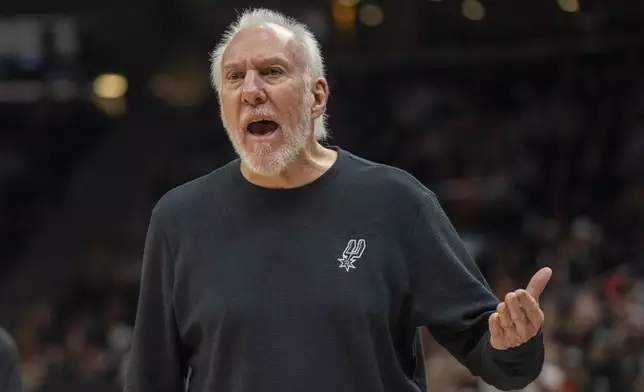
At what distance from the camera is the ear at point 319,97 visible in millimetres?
2674

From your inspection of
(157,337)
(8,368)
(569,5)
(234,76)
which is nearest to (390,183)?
(234,76)

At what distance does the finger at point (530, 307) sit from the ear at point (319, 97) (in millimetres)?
649

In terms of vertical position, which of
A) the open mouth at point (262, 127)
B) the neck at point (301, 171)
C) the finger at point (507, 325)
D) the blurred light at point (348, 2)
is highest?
the open mouth at point (262, 127)

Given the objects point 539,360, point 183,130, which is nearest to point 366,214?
point 539,360

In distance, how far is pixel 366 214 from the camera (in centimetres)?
258

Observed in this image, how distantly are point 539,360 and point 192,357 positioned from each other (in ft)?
2.38

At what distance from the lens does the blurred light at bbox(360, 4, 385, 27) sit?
7375 mm

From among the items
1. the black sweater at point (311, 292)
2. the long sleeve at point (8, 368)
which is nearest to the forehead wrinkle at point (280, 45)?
the black sweater at point (311, 292)

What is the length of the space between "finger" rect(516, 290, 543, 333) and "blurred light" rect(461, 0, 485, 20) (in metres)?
4.89

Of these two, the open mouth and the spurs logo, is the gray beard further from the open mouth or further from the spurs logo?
the spurs logo

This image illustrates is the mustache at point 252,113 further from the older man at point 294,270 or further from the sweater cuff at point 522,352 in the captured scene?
the sweater cuff at point 522,352

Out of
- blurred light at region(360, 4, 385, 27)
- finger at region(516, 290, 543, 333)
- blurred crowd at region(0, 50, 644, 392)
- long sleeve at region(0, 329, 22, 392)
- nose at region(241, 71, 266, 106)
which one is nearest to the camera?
finger at region(516, 290, 543, 333)

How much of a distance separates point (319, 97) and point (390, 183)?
10.0 inches

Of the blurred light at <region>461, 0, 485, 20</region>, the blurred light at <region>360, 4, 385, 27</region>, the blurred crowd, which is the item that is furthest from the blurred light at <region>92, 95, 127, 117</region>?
the blurred light at <region>461, 0, 485, 20</region>
